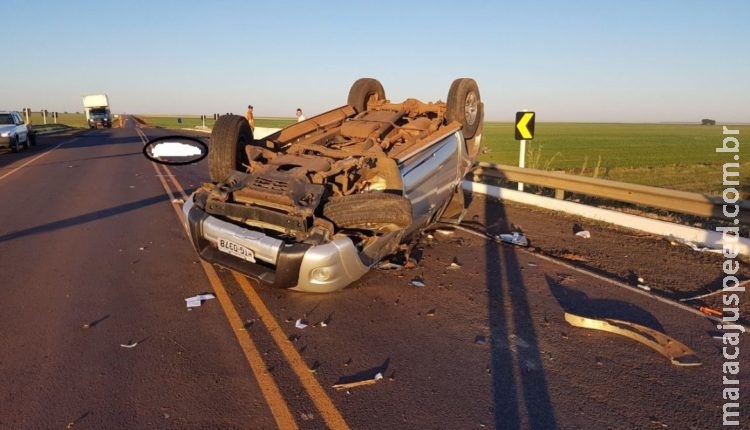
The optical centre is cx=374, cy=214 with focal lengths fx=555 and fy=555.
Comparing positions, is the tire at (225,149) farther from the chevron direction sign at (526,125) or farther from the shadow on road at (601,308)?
the chevron direction sign at (526,125)

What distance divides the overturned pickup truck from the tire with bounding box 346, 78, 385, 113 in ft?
4.90

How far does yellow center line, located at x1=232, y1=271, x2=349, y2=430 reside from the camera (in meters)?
3.37

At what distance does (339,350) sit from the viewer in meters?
4.30

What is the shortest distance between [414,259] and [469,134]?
2.49 metres

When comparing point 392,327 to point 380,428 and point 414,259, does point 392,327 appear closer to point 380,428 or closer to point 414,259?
point 380,428

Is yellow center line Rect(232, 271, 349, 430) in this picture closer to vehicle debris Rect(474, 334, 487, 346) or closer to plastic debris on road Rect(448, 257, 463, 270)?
vehicle debris Rect(474, 334, 487, 346)

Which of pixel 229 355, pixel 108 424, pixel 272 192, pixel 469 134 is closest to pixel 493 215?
pixel 469 134

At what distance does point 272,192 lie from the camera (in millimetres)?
5449

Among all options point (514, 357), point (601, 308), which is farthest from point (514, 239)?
point (514, 357)

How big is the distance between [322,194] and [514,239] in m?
3.49

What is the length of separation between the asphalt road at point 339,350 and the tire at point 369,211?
802 millimetres

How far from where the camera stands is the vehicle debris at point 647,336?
421 cm

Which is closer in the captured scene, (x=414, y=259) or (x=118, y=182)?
(x=414, y=259)

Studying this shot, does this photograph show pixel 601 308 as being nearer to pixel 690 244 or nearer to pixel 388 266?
pixel 388 266
